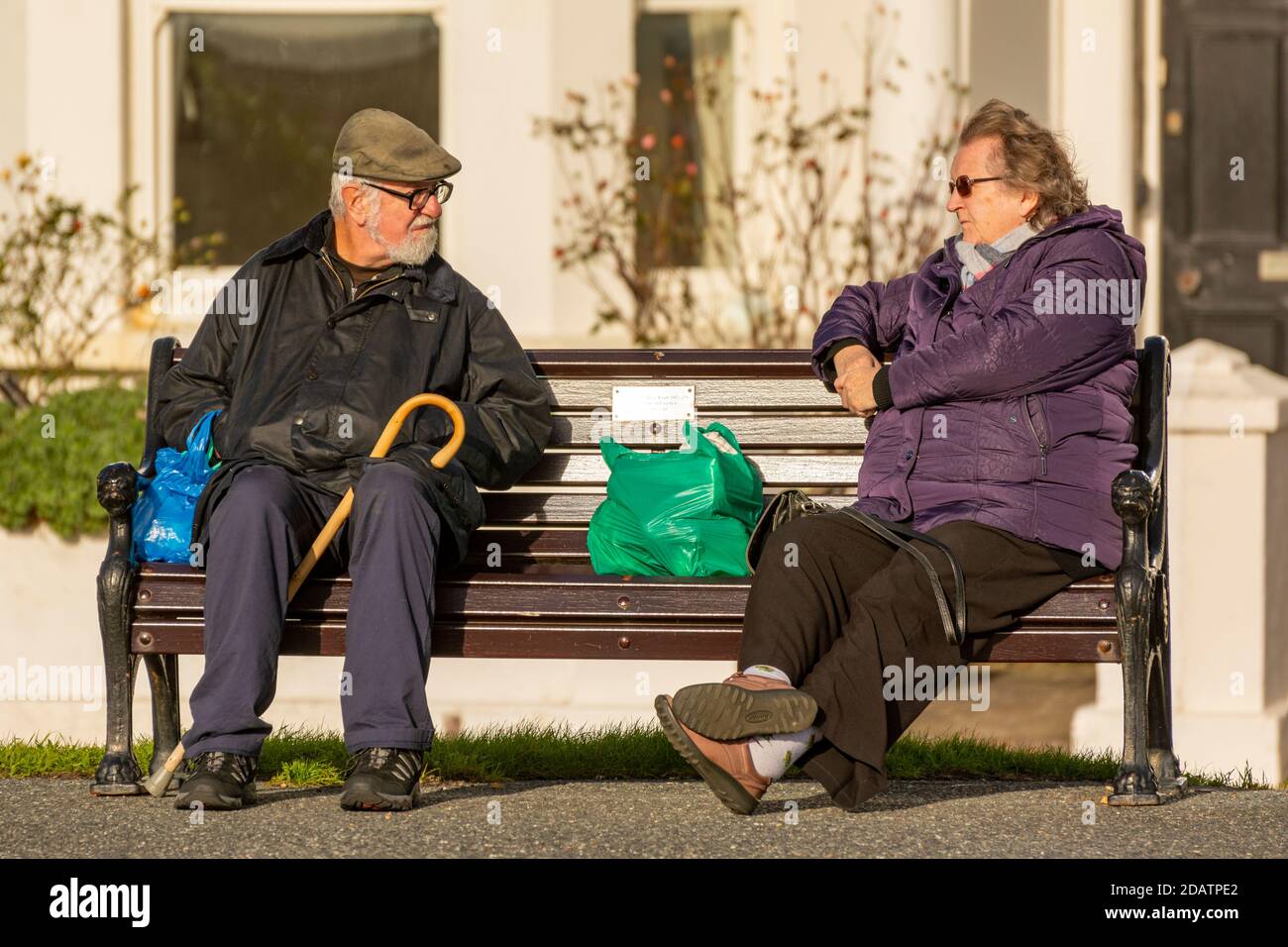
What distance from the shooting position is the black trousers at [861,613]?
153 inches

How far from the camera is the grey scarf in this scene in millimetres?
4430

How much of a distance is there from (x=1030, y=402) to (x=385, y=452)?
4.57 feet

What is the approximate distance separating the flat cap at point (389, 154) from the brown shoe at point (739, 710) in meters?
1.47

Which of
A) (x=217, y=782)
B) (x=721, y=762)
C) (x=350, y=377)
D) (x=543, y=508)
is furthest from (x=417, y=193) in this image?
(x=721, y=762)

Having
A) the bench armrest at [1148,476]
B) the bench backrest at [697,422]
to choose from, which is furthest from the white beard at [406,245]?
the bench armrest at [1148,476]

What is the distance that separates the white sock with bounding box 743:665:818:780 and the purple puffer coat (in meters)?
0.62

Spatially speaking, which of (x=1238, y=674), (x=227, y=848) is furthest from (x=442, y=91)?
(x=227, y=848)

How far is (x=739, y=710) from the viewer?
375 cm

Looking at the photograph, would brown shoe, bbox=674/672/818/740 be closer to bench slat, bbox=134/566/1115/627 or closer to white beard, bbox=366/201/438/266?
bench slat, bbox=134/566/1115/627

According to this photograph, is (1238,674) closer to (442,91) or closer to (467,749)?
(467,749)

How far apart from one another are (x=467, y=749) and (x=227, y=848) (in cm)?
130

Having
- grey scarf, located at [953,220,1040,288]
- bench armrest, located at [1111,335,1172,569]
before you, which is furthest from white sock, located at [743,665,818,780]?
grey scarf, located at [953,220,1040,288]

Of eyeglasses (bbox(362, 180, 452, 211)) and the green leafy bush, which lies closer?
eyeglasses (bbox(362, 180, 452, 211))

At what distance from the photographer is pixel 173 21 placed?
887 cm
